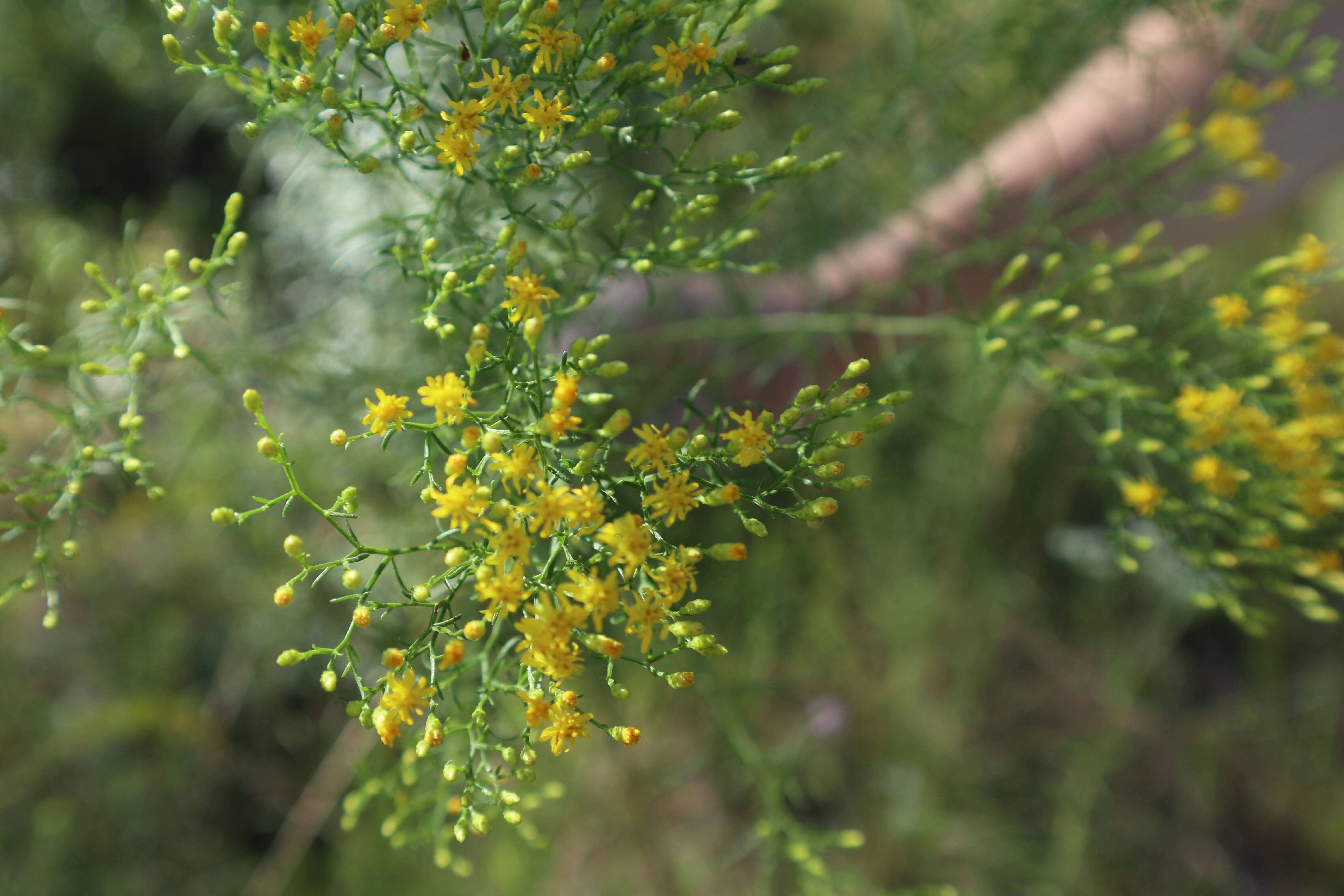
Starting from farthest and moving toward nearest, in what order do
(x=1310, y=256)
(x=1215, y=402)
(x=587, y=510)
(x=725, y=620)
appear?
1. (x=725, y=620)
2. (x=1310, y=256)
3. (x=1215, y=402)
4. (x=587, y=510)

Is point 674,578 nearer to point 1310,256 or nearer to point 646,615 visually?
point 646,615

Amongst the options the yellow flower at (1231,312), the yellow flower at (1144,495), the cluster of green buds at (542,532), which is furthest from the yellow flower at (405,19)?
the yellow flower at (1231,312)

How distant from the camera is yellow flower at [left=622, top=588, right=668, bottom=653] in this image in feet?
2.75

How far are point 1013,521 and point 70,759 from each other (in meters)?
3.07

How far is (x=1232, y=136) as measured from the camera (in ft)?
5.16

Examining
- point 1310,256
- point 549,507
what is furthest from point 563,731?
point 1310,256

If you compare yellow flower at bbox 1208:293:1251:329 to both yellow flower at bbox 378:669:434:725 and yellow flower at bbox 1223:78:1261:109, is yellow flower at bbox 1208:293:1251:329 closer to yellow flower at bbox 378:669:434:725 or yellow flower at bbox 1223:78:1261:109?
yellow flower at bbox 1223:78:1261:109

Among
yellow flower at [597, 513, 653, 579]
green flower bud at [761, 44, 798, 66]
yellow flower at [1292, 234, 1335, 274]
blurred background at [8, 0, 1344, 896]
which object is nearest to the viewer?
yellow flower at [597, 513, 653, 579]

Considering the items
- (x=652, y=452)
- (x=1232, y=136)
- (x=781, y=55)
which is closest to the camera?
(x=652, y=452)

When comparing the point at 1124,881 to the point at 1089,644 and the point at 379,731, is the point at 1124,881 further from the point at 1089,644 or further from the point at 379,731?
the point at 379,731

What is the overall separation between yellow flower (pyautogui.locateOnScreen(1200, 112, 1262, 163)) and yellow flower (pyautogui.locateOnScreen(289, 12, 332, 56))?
5.69 ft

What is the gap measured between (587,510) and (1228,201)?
164cm

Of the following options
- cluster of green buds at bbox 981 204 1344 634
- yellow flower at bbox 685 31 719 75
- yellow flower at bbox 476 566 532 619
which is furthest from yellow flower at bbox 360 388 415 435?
cluster of green buds at bbox 981 204 1344 634

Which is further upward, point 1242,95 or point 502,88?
point 1242,95
